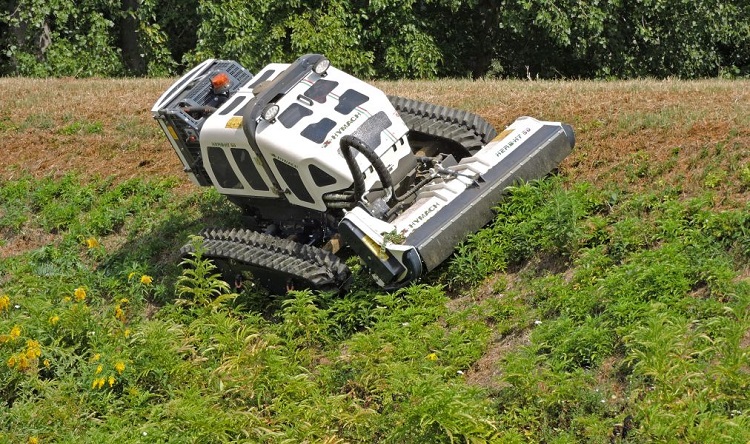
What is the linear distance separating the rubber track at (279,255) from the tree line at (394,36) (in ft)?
35.3

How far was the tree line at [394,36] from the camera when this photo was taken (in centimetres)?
2412

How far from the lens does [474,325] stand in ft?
36.4

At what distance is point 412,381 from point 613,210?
11.7ft

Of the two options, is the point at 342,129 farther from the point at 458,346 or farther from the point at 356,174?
the point at 458,346

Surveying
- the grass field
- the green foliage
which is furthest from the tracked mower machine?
the grass field

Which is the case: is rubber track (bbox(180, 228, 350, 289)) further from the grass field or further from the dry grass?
the dry grass

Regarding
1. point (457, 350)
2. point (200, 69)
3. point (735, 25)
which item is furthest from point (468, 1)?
point (457, 350)

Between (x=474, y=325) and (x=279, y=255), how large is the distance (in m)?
2.19

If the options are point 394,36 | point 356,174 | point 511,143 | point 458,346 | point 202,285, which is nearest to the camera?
point 458,346

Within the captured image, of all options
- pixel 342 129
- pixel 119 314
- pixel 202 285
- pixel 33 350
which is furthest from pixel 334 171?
pixel 33 350

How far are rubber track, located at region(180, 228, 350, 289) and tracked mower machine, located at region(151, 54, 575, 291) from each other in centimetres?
1

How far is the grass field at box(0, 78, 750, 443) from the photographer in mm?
9328

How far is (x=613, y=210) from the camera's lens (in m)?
12.3

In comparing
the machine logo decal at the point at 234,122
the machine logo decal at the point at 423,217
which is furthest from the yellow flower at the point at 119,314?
the machine logo decal at the point at 423,217
